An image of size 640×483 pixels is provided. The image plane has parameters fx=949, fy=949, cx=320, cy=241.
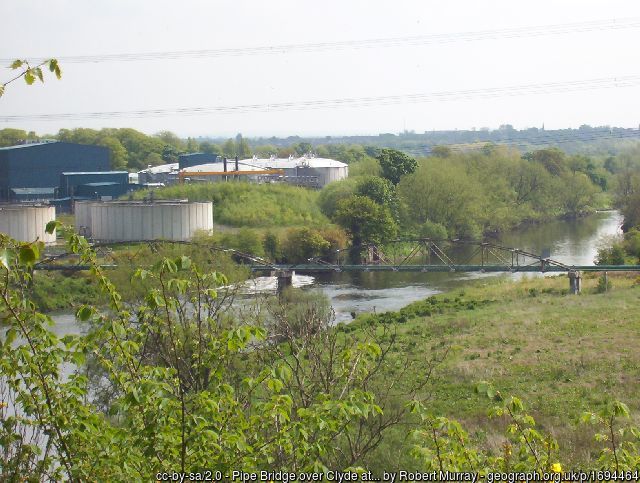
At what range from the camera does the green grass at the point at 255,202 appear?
41844 mm

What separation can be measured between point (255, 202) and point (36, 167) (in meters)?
12.3

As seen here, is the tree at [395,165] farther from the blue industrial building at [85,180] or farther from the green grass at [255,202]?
the blue industrial building at [85,180]

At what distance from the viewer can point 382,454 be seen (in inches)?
353

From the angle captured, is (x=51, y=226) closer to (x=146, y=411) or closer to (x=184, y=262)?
(x=184, y=262)

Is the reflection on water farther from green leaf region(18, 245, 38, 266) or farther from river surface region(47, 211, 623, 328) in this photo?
green leaf region(18, 245, 38, 266)

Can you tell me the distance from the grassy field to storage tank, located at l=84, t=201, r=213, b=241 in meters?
13.8

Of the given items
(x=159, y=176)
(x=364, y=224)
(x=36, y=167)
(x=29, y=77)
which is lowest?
(x=364, y=224)

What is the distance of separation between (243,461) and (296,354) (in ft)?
8.58

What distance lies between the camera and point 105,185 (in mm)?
48938

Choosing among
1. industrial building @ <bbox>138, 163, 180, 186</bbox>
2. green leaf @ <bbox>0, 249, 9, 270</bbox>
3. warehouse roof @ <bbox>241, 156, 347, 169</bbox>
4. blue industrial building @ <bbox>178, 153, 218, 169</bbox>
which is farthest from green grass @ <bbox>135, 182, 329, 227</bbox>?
green leaf @ <bbox>0, 249, 9, 270</bbox>

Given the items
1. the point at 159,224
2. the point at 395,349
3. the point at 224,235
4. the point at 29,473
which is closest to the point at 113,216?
the point at 159,224

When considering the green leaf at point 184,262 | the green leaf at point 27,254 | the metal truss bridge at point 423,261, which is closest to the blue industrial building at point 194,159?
the metal truss bridge at point 423,261

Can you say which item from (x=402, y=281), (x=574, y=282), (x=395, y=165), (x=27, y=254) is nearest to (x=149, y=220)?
(x=402, y=281)

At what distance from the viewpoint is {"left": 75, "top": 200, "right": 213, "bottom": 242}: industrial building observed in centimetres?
3547
